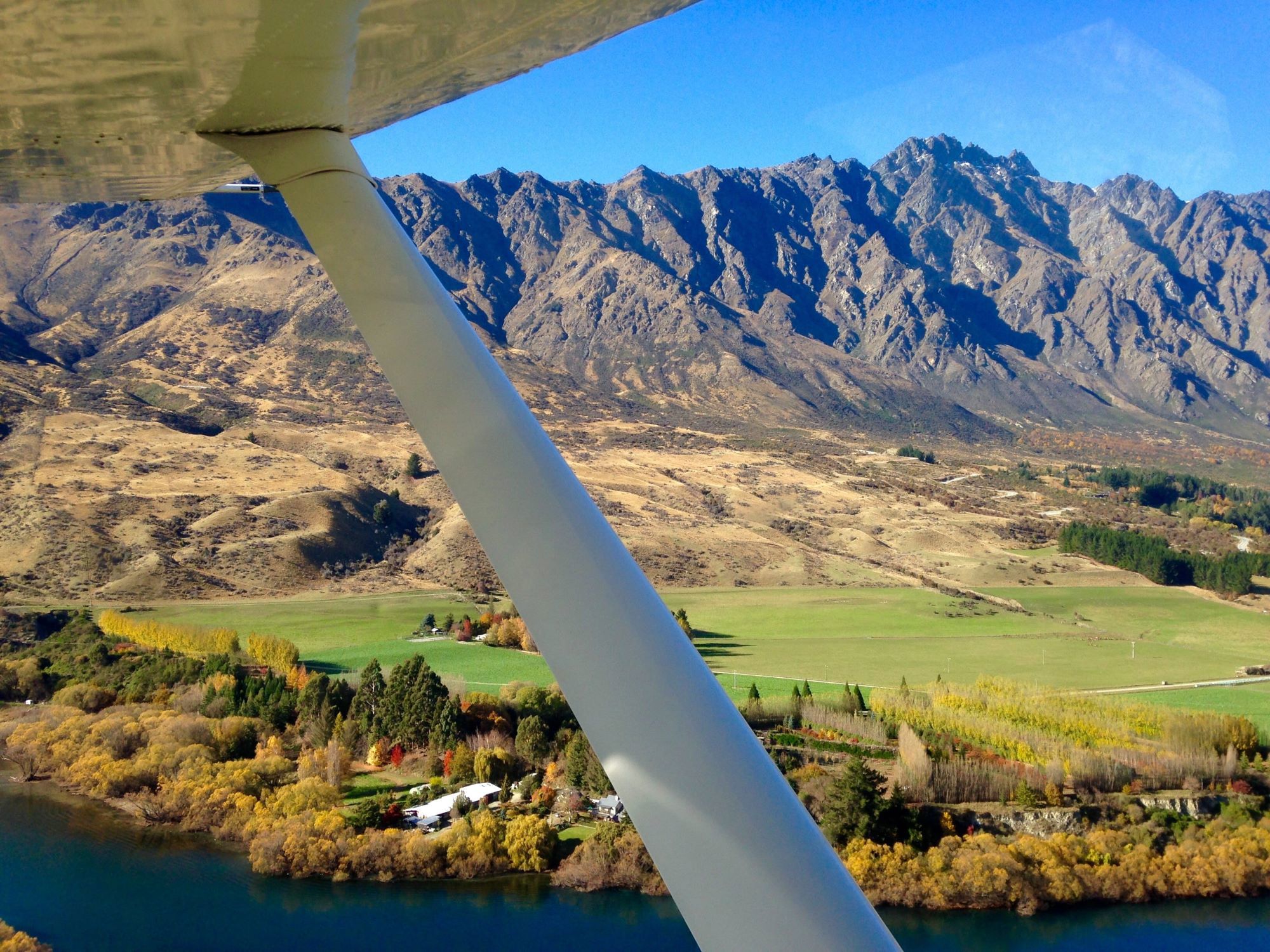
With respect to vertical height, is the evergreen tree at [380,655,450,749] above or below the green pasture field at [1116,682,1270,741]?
above

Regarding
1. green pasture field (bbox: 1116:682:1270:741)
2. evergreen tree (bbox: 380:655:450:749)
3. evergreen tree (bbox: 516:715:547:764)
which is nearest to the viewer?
evergreen tree (bbox: 516:715:547:764)

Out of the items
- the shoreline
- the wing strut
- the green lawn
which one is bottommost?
the shoreline

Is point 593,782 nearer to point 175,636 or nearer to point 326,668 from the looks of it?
point 326,668

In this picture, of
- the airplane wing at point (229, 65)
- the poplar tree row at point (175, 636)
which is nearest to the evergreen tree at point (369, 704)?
the poplar tree row at point (175, 636)

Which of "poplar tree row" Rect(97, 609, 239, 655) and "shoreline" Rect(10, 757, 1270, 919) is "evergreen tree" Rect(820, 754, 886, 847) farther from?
"poplar tree row" Rect(97, 609, 239, 655)

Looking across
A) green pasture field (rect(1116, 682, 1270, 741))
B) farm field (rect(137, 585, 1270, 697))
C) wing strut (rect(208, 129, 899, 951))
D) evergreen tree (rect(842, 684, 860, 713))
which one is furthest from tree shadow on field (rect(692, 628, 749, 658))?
wing strut (rect(208, 129, 899, 951))

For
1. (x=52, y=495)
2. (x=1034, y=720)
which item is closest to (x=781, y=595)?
(x=1034, y=720)

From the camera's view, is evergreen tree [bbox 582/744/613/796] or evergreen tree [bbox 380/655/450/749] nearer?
evergreen tree [bbox 582/744/613/796]
